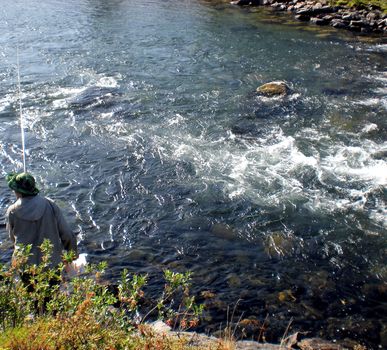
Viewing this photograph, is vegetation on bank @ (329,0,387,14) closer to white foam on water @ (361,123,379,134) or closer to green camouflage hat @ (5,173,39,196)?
white foam on water @ (361,123,379,134)

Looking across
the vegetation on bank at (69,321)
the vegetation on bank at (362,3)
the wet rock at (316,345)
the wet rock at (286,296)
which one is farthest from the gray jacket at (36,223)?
the vegetation on bank at (362,3)

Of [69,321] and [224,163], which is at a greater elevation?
[69,321]

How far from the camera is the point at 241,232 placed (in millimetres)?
9617

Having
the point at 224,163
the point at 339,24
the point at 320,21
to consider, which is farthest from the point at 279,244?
the point at 320,21

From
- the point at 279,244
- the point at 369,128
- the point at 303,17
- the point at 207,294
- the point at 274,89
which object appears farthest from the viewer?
the point at 303,17

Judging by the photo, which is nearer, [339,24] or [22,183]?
[22,183]

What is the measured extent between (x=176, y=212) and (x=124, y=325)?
19.1ft

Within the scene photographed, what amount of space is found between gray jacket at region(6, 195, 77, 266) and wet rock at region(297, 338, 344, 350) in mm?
3787

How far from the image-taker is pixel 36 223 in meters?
5.91

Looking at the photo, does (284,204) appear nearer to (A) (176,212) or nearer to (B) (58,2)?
(A) (176,212)

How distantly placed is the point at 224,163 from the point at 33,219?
6889mm

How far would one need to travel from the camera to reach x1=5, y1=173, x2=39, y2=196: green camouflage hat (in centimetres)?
565

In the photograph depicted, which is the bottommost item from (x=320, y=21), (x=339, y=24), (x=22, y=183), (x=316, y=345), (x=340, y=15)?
(x=316, y=345)

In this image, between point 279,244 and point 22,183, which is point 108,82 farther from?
point 22,183
